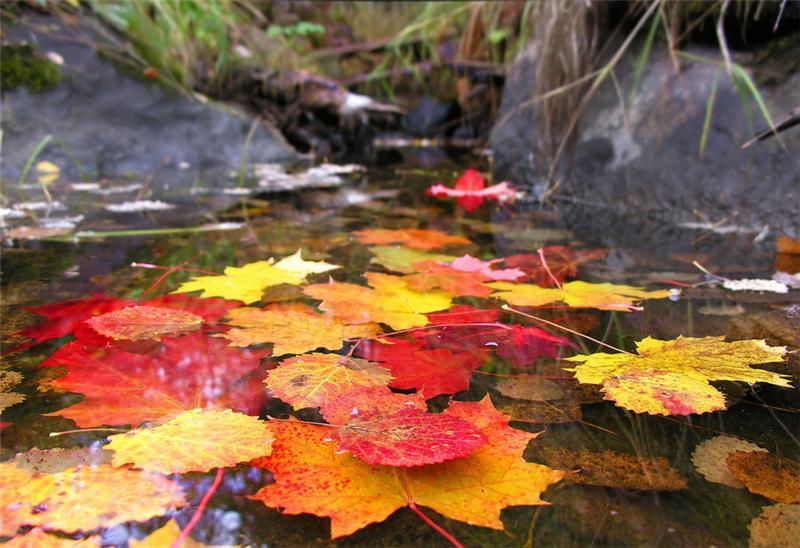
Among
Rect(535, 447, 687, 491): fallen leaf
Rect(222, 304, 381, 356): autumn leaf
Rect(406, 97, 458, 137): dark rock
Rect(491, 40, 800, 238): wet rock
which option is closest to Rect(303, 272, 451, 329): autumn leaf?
Rect(222, 304, 381, 356): autumn leaf

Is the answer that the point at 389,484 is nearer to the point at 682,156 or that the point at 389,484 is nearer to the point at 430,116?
the point at 682,156

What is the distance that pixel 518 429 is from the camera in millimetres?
684

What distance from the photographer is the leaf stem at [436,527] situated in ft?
1.69

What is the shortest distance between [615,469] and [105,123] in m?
3.20

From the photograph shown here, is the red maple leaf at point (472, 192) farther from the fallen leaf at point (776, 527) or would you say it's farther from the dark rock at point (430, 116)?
the dark rock at point (430, 116)

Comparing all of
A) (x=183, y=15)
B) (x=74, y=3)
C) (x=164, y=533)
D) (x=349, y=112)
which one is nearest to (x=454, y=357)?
(x=164, y=533)

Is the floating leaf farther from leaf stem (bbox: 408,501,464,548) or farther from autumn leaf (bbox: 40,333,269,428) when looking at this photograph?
leaf stem (bbox: 408,501,464,548)

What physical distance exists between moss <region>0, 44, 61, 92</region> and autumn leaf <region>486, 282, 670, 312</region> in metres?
2.85

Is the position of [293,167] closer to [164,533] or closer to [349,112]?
[349,112]

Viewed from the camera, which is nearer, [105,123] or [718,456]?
[718,456]

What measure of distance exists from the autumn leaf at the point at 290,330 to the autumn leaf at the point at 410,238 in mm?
633

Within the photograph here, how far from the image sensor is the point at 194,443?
605mm

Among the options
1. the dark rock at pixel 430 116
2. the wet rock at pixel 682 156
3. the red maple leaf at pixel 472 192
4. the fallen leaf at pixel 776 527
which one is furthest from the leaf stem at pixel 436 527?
the dark rock at pixel 430 116

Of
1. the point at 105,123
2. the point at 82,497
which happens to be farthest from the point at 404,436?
the point at 105,123
